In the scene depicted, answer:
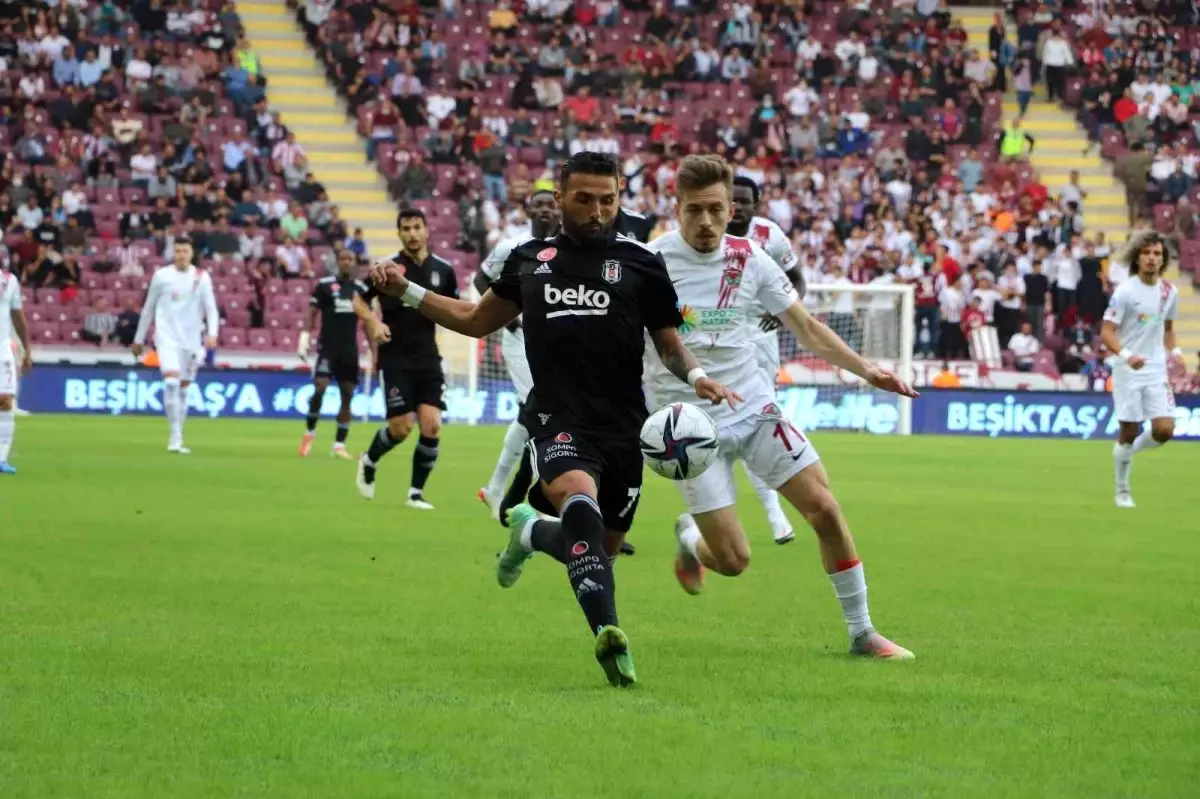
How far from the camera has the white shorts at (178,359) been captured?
22.4 m

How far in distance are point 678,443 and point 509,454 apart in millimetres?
6937

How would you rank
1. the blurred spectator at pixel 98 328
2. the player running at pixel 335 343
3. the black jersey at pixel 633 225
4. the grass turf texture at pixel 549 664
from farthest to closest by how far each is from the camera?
1. the blurred spectator at pixel 98 328
2. the player running at pixel 335 343
3. the black jersey at pixel 633 225
4. the grass turf texture at pixel 549 664

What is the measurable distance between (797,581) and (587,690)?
4135 mm

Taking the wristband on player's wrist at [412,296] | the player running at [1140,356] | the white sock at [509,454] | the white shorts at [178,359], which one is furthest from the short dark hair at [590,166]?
the white shorts at [178,359]

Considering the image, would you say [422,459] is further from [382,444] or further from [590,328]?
[590,328]

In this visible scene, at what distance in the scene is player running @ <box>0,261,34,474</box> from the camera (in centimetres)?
1742

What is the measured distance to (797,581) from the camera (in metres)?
10.6

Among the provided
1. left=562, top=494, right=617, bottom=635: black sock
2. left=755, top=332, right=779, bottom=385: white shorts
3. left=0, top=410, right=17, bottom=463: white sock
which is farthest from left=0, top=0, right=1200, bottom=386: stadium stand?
left=562, top=494, right=617, bottom=635: black sock

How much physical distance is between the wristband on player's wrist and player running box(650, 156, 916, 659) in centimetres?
124

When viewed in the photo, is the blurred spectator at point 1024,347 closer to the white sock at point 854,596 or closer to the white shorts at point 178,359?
the white shorts at point 178,359

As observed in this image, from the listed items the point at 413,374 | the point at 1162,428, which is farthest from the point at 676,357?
the point at 1162,428

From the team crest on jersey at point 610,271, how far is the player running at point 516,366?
13.8 feet

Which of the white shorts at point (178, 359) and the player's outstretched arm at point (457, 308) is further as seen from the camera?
the white shorts at point (178, 359)

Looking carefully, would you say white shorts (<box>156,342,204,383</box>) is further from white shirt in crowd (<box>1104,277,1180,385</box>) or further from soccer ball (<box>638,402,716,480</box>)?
soccer ball (<box>638,402,716,480</box>)
